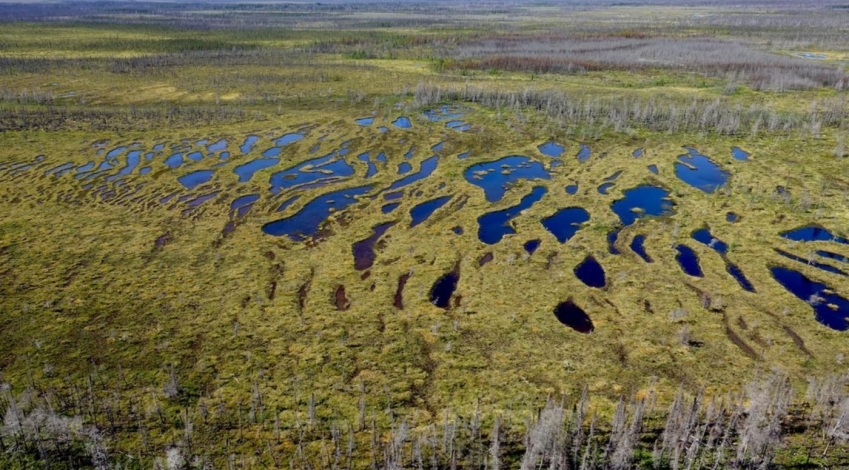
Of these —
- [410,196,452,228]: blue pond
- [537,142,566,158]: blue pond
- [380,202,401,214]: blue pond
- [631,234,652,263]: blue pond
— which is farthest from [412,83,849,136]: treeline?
[380,202,401,214]: blue pond

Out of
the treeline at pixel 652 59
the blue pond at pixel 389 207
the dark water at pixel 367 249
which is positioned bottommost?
→ the dark water at pixel 367 249

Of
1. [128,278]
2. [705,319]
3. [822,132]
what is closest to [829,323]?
[705,319]

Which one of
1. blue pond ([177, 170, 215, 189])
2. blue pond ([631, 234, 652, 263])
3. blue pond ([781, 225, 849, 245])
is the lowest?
blue pond ([631, 234, 652, 263])

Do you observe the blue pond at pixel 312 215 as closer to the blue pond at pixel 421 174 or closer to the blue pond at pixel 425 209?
the blue pond at pixel 421 174

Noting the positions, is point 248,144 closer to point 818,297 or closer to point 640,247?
point 640,247

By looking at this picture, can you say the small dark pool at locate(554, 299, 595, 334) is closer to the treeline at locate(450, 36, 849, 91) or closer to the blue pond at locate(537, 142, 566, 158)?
the blue pond at locate(537, 142, 566, 158)

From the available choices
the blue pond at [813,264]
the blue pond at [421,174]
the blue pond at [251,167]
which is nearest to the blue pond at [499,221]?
the blue pond at [421,174]

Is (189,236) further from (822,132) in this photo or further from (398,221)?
(822,132)
